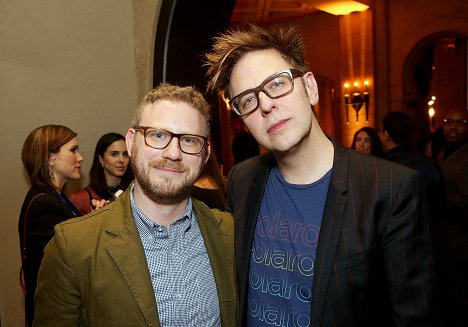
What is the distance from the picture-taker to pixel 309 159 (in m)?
1.56

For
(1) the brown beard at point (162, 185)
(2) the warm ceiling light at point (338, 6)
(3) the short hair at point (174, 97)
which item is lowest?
(1) the brown beard at point (162, 185)

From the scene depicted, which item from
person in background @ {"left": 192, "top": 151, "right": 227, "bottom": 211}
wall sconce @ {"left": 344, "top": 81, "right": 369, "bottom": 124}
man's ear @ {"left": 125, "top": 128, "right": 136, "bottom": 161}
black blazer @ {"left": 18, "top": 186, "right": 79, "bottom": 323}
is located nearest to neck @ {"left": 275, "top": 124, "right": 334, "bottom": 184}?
man's ear @ {"left": 125, "top": 128, "right": 136, "bottom": 161}

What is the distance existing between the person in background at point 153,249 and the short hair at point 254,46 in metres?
0.16

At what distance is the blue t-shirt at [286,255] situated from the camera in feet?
4.72

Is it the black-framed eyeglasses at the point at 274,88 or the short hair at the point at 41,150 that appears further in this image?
the short hair at the point at 41,150

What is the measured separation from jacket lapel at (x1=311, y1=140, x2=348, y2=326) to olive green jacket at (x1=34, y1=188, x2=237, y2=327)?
55 cm

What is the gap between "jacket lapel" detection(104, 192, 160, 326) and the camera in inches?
57.1

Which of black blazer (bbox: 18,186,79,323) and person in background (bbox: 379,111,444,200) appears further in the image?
person in background (bbox: 379,111,444,200)

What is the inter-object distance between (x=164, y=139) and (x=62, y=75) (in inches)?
77.5

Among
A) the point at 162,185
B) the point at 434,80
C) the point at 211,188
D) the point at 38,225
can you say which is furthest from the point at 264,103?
the point at 434,80

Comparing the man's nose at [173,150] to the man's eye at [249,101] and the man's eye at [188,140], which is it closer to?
the man's eye at [188,140]

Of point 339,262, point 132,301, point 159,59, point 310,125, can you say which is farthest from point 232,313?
point 159,59

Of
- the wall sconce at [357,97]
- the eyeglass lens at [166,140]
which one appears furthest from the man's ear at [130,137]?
the wall sconce at [357,97]

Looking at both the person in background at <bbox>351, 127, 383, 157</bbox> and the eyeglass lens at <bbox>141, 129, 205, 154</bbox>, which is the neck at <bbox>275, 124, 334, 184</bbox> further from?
the person in background at <bbox>351, 127, 383, 157</bbox>
